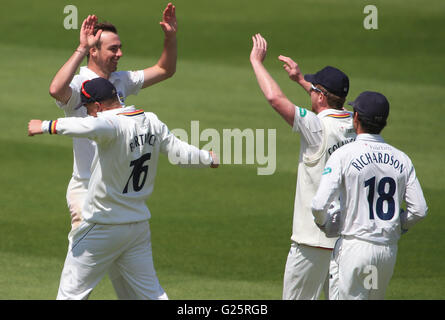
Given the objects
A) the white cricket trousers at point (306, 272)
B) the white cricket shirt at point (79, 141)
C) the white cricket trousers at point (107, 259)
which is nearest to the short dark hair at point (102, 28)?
the white cricket shirt at point (79, 141)

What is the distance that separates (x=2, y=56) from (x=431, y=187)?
12893mm

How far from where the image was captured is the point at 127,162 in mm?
5824

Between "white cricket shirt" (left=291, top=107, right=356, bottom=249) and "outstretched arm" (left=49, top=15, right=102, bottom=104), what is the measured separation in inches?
74.1

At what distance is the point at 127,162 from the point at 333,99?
1728 mm

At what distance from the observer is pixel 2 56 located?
828 inches

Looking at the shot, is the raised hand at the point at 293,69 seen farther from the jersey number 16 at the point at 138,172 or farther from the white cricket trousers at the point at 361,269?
the white cricket trousers at the point at 361,269

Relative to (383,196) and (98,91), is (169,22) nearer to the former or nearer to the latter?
(98,91)

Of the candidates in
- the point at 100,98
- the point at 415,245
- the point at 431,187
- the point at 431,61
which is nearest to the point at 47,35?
the point at 431,61

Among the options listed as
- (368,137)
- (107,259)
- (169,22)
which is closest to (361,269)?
(368,137)

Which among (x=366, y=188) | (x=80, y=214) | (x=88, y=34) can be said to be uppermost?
(x=88, y=34)

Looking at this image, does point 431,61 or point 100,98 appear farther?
point 431,61

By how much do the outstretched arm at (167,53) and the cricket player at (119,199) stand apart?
1541 mm

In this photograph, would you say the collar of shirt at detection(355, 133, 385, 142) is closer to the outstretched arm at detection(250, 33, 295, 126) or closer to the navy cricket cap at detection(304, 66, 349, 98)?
the outstretched arm at detection(250, 33, 295, 126)

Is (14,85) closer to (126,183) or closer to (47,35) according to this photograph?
(47,35)
